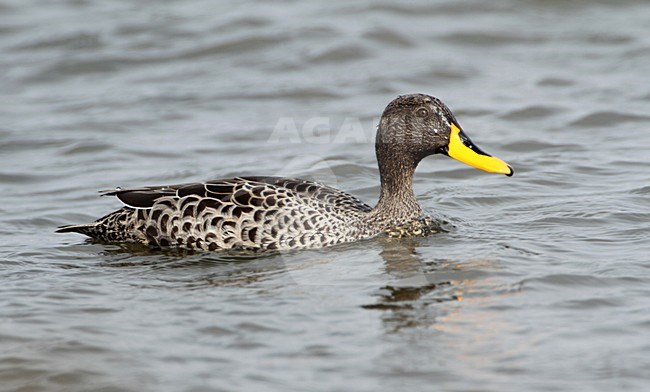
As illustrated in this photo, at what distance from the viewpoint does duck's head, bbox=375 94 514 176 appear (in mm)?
9453

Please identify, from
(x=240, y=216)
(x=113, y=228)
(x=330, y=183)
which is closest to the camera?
(x=240, y=216)

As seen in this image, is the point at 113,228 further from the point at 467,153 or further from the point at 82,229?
the point at 467,153

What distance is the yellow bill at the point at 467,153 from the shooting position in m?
9.44

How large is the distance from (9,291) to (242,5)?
11.6 m

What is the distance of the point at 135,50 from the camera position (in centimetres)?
1719

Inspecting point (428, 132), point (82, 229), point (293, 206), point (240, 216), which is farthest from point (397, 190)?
point (82, 229)

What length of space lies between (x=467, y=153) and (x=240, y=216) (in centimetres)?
195

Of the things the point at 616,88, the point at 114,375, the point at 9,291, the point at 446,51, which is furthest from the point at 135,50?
the point at 114,375

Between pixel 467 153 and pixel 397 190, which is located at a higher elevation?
pixel 467 153

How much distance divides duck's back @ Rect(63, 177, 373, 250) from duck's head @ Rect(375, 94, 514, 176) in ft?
2.30

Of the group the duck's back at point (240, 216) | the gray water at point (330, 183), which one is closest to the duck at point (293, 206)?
the duck's back at point (240, 216)

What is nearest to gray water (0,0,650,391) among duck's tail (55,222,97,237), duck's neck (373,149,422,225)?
duck's tail (55,222,97,237)

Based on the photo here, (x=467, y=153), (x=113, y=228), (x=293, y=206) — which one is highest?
(x=467, y=153)

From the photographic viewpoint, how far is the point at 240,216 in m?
9.24
